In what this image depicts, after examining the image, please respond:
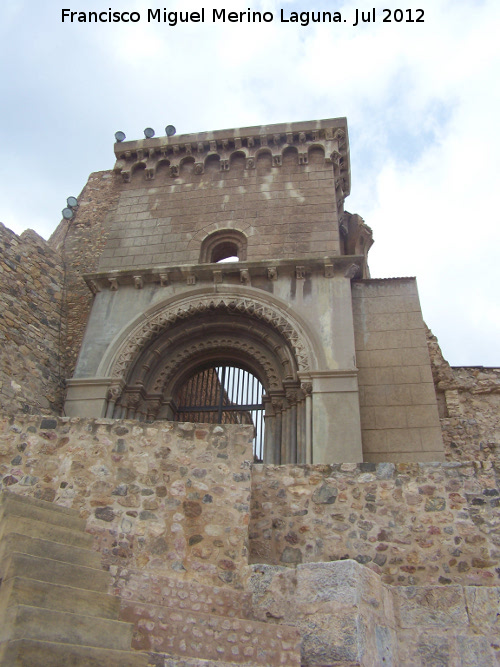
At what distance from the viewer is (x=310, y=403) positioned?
8.88 m

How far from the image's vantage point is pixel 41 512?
15.0ft

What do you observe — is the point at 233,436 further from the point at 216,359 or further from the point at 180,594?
the point at 216,359

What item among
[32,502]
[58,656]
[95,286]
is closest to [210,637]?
[58,656]

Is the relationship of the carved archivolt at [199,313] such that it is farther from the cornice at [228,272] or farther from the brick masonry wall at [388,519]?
the brick masonry wall at [388,519]

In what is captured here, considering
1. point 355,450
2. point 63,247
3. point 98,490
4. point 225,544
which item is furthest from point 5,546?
point 63,247

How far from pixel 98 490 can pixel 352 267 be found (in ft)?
20.8

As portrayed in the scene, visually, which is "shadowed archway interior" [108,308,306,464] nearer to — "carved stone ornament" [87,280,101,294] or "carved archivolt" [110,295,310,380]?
"carved archivolt" [110,295,310,380]

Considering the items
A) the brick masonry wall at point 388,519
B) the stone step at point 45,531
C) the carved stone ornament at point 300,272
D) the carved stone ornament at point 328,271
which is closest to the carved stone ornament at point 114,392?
the carved stone ornament at point 300,272

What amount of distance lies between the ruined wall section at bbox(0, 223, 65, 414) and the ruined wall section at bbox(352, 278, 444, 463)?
533 centimetres

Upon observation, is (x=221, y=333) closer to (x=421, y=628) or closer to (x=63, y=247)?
(x=63, y=247)

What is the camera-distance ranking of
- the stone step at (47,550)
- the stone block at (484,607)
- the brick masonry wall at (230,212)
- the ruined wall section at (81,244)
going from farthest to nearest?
1. the ruined wall section at (81,244)
2. the brick masonry wall at (230,212)
3. the stone block at (484,607)
4. the stone step at (47,550)

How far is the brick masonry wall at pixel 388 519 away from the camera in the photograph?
17.4 feet

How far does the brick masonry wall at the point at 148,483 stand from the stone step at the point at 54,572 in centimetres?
54

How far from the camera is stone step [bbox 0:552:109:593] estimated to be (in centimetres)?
364
